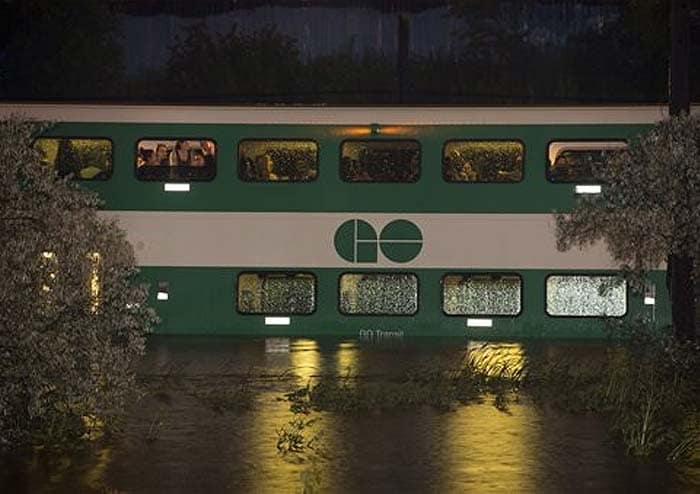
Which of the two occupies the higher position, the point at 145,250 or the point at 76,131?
the point at 76,131

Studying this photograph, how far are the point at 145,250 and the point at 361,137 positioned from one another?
13.1 feet

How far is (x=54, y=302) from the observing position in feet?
44.1

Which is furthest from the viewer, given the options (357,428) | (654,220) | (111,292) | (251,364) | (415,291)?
(415,291)

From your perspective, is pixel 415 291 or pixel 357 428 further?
pixel 415 291

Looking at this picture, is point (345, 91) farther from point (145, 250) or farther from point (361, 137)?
point (145, 250)

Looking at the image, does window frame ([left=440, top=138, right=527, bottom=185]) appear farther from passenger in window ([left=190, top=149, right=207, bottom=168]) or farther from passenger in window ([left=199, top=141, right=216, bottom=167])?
passenger in window ([left=190, top=149, right=207, bottom=168])

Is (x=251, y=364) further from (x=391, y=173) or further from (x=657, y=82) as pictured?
(x=657, y=82)

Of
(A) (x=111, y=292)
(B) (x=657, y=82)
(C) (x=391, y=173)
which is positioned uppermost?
(B) (x=657, y=82)

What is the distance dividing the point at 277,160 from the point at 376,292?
2.73 metres

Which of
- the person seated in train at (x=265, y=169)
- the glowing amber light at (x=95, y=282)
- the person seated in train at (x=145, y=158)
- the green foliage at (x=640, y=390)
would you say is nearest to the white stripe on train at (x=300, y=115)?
the person seated in train at (x=145, y=158)

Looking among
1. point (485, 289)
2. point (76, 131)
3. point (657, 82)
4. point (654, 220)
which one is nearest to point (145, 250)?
point (76, 131)

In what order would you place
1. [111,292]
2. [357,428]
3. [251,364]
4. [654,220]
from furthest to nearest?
1. [251,364]
2. [654,220]
3. [357,428]
4. [111,292]

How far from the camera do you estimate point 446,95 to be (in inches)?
1009

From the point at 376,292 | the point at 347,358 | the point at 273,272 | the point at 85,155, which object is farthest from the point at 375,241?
the point at 85,155
